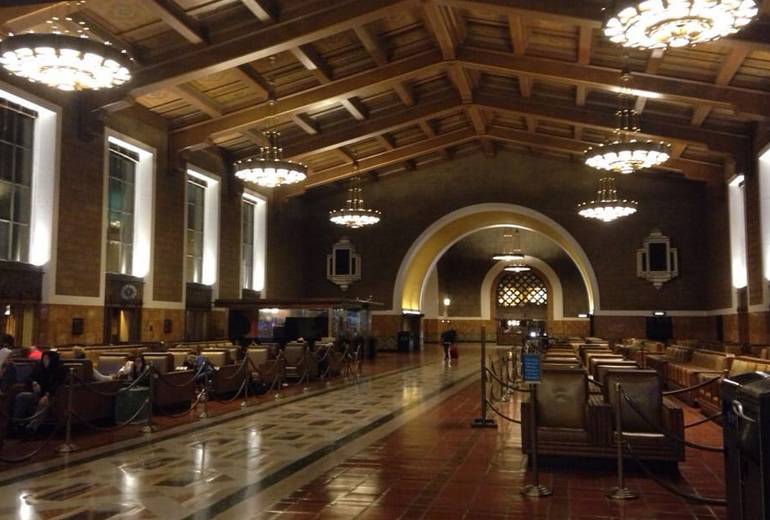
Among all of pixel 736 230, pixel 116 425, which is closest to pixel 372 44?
pixel 116 425

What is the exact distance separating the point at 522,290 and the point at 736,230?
19294 mm

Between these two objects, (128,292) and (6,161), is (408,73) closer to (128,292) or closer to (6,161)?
(128,292)

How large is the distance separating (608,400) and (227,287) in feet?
56.2

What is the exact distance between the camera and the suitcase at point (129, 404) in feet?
28.4

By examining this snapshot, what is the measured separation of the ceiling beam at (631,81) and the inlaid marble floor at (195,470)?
9.06m

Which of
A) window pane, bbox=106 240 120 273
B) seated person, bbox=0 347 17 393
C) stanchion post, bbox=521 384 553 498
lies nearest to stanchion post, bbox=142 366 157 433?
seated person, bbox=0 347 17 393

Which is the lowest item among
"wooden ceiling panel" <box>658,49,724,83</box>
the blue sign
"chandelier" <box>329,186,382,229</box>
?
the blue sign

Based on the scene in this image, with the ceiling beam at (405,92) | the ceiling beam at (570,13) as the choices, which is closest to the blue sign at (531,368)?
the ceiling beam at (570,13)

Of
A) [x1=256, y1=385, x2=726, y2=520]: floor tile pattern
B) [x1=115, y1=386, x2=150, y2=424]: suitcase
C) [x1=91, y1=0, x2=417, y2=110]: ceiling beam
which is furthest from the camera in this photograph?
[x1=91, y1=0, x2=417, y2=110]: ceiling beam

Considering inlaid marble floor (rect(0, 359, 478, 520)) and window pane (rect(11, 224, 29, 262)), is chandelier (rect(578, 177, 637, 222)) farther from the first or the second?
window pane (rect(11, 224, 29, 262))

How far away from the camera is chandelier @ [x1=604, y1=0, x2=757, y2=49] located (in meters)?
8.21

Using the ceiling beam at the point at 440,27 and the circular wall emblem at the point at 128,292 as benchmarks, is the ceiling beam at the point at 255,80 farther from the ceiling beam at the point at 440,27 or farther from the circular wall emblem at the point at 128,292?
the circular wall emblem at the point at 128,292

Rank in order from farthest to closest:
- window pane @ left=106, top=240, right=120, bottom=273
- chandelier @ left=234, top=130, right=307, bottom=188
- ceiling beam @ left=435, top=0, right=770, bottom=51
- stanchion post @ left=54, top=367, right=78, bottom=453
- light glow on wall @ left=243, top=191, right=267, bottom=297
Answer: light glow on wall @ left=243, top=191, right=267, bottom=297, window pane @ left=106, top=240, right=120, bottom=273, chandelier @ left=234, top=130, right=307, bottom=188, ceiling beam @ left=435, top=0, right=770, bottom=51, stanchion post @ left=54, top=367, right=78, bottom=453

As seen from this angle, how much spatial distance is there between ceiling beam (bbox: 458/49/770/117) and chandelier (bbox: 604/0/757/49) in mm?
6309
